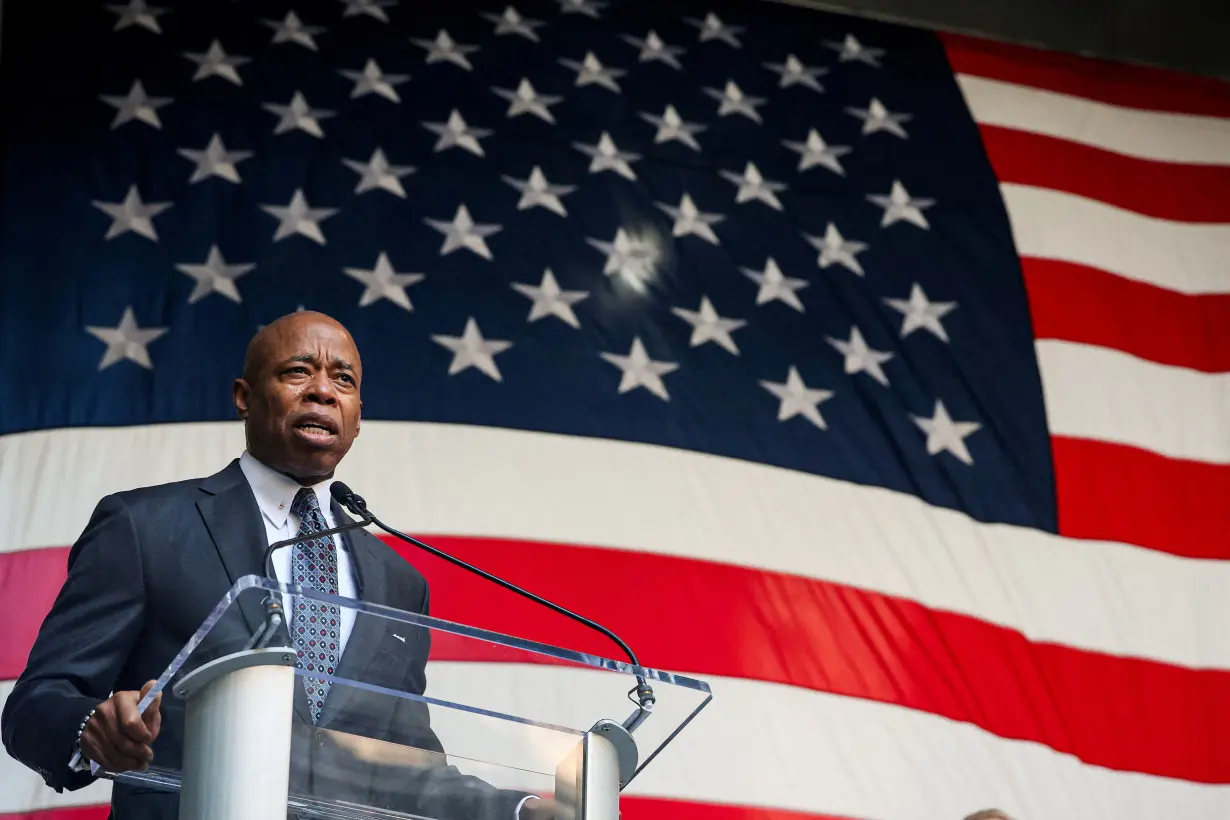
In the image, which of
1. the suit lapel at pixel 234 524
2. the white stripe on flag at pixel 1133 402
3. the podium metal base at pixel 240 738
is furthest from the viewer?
the white stripe on flag at pixel 1133 402

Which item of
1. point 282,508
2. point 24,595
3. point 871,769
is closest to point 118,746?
point 282,508

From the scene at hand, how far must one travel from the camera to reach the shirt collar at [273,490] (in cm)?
212

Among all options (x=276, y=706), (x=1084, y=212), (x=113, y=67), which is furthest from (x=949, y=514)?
(x=276, y=706)

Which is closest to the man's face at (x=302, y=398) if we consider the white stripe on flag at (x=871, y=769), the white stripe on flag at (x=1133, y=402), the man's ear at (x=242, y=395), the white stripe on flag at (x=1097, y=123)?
the man's ear at (x=242, y=395)

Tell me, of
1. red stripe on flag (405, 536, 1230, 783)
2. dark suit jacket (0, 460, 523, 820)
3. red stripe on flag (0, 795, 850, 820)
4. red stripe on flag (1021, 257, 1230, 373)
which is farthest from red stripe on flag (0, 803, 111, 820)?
red stripe on flag (1021, 257, 1230, 373)

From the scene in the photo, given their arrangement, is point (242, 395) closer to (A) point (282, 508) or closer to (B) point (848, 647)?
(A) point (282, 508)

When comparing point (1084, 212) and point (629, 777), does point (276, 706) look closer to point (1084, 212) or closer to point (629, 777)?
point (629, 777)

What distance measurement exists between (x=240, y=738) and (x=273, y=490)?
862 millimetres

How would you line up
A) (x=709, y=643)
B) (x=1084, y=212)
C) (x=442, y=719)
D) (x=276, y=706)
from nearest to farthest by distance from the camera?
(x=276, y=706), (x=442, y=719), (x=709, y=643), (x=1084, y=212)

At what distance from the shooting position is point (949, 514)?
14.4ft

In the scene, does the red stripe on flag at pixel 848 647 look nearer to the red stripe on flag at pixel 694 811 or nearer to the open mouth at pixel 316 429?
the red stripe on flag at pixel 694 811

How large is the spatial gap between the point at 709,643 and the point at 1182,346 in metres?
1.94

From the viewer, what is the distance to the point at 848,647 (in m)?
4.03

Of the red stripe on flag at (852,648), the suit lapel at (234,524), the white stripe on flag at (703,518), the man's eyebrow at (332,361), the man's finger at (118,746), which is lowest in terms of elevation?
the man's finger at (118,746)
